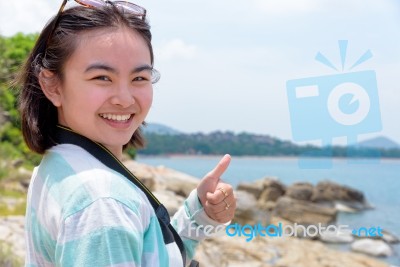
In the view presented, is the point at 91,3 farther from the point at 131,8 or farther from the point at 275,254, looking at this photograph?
the point at 275,254

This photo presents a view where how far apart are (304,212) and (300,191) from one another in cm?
191

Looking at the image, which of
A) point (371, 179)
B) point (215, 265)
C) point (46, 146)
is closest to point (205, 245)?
point (215, 265)

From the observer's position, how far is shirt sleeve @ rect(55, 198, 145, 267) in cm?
105

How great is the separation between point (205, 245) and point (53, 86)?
20.9ft

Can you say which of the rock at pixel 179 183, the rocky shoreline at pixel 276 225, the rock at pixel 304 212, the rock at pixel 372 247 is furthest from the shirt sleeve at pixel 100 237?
the rock at pixel 304 212

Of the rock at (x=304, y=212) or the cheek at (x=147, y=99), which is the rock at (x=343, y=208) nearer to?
the rock at (x=304, y=212)

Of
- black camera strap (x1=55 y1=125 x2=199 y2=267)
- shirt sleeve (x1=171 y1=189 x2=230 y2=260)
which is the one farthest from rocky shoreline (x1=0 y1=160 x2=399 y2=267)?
black camera strap (x1=55 y1=125 x2=199 y2=267)

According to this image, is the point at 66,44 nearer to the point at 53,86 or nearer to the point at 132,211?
the point at 53,86

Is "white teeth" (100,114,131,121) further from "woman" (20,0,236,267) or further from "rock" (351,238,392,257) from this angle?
"rock" (351,238,392,257)

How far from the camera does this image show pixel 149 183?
1066cm

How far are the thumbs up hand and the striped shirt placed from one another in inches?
11.1

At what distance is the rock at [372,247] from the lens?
10867 mm

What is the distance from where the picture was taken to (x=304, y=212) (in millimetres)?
13461

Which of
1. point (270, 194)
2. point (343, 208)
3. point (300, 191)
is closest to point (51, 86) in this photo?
point (270, 194)
